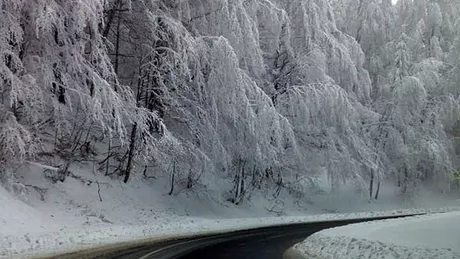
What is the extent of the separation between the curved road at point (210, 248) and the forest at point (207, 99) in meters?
3.64

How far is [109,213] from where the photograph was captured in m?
17.3

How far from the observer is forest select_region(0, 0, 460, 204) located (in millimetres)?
14852

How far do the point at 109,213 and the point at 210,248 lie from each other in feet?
18.2

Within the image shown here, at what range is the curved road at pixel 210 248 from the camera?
10.9 meters

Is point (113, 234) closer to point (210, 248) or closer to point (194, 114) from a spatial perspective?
point (210, 248)

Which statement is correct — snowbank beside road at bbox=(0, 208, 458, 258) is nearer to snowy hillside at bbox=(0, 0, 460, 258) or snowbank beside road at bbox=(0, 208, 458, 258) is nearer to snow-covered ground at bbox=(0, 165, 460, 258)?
snow-covered ground at bbox=(0, 165, 460, 258)

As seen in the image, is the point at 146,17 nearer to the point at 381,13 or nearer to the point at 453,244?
the point at 453,244

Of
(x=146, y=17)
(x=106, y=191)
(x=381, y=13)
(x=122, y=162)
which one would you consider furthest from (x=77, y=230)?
(x=381, y=13)

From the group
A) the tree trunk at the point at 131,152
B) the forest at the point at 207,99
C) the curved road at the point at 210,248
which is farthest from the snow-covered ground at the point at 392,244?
the tree trunk at the point at 131,152

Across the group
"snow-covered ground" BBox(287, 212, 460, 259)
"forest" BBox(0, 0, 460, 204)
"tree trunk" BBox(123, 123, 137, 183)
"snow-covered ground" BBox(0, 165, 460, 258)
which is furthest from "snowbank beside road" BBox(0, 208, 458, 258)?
"tree trunk" BBox(123, 123, 137, 183)

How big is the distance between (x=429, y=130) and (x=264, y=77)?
13.8m

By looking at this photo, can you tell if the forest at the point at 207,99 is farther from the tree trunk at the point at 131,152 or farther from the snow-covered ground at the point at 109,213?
the snow-covered ground at the point at 109,213

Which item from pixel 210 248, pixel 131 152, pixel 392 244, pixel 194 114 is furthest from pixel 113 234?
pixel 392 244

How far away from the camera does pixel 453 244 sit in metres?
9.52
